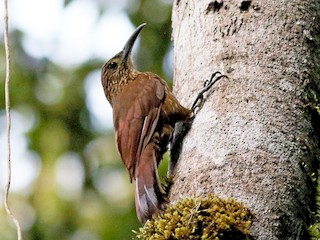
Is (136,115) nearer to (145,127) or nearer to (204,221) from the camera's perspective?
(145,127)

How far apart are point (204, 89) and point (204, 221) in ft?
2.57

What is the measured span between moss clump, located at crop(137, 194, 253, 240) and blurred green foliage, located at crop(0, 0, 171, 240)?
2390mm

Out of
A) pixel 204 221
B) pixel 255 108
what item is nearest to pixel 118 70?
pixel 255 108

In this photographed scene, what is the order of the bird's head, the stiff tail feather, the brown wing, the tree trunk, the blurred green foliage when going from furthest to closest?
the blurred green foliage → the bird's head → the brown wing → the stiff tail feather → the tree trunk

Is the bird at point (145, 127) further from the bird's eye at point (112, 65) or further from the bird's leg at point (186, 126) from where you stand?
the bird's eye at point (112, 65)

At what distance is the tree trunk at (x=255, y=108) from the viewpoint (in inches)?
85.2

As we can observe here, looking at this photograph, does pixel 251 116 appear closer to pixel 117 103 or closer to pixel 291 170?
pixel 291 170

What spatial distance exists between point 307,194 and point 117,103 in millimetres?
1752

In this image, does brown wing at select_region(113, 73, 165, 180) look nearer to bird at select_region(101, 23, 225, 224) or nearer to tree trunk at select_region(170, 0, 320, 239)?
bird at select_region(101, 23, 225, 224)

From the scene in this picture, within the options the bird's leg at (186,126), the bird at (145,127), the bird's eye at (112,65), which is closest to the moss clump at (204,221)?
the bird at (145,127)

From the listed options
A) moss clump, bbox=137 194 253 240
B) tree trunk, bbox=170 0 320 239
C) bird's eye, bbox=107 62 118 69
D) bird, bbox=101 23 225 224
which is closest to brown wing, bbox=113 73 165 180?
bird, bbox=101 23 225 224

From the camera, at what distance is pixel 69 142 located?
5.04 m

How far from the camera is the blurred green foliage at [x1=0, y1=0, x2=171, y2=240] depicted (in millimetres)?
4719

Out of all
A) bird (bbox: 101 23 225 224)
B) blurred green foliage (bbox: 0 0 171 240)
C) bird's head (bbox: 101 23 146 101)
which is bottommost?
blurred green foliage (bbox: 0 0 171 240)
